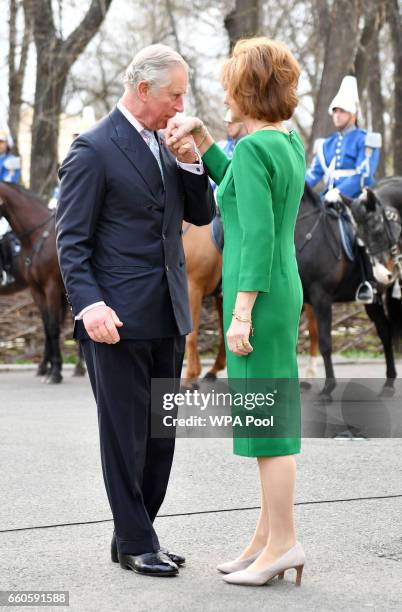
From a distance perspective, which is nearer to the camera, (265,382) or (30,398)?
(265,382)

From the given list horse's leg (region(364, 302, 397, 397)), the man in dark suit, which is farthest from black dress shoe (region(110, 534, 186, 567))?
horse's leg (region(364, 302, 397, 397))

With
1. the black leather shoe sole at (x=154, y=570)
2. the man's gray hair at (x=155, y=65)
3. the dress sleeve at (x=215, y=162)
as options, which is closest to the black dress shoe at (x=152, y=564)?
the black leather shoe sole at (x=154, y=570)

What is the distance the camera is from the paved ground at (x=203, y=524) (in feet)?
14.4

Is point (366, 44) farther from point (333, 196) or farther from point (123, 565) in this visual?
point (123, 565)

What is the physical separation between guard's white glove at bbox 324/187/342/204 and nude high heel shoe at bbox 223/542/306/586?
655 cm

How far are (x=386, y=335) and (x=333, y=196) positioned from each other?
5.03 ft

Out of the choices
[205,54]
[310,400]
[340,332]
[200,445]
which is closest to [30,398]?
[310,400]

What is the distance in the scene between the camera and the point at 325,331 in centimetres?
1067

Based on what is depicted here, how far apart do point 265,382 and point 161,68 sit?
1.22 m

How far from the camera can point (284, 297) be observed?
4.41 metres

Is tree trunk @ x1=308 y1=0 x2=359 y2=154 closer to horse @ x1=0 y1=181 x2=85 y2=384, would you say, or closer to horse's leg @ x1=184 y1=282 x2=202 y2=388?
horse @ x1=0 y1=181 x2=85 y2=384

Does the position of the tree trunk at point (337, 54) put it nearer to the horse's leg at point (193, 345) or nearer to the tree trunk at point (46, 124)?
the tree trunk at point (46, 124)

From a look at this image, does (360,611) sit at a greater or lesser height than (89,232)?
lesser

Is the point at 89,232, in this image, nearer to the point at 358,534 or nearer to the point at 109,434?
the point at 109,434
